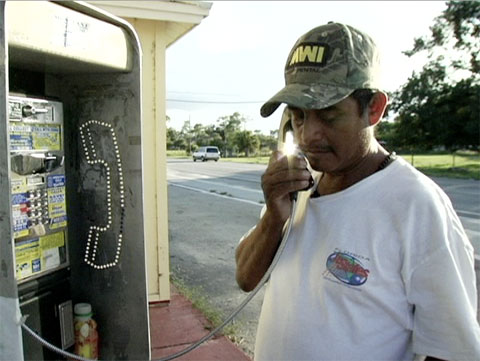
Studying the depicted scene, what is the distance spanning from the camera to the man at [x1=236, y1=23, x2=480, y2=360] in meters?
0.94

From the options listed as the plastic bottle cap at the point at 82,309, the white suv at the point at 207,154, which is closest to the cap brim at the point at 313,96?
the plastic bottle cap at the point at 82,309

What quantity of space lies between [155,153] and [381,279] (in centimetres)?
260

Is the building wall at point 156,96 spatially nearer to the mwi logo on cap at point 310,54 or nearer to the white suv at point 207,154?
the mwi logo on cap at point 310,54

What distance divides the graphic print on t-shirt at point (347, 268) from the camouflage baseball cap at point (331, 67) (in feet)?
1.11

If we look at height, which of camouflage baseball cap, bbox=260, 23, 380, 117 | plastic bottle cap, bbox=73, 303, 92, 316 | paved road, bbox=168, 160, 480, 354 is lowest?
paved road, bbox=168, 160, 480, 354

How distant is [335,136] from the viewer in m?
1.08

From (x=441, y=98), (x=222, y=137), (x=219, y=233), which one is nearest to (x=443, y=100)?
(x=441, y=98)

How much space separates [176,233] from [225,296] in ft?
9.29

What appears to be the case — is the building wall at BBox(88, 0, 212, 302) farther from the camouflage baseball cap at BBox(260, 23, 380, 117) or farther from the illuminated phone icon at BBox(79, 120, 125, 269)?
the camouflage baseball cap at BBox(260, 23, 380, 117)

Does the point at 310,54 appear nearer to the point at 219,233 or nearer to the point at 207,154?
the point at 219,233

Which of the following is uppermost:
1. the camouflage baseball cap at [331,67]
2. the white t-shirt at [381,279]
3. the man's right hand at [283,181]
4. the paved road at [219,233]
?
the camouflage baseball cap at [331,67]

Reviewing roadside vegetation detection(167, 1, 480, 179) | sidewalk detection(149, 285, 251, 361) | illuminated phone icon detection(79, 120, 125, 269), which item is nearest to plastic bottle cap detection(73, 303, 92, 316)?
illuminated phone icon detection(79, 120, 125, 269)

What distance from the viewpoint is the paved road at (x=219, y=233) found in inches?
152

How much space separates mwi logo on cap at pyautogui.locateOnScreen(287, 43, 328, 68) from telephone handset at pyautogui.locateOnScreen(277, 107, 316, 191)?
135 mm
